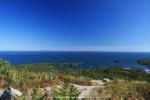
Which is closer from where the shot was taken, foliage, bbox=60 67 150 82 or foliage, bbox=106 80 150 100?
foliage, bbox=106 80 150 100

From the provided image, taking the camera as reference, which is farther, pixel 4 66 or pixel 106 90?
pixel 4 66

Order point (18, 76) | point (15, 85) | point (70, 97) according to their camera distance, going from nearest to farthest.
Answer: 1. point (70, 97)
2. point (15, 85)
3. point (18, 76)

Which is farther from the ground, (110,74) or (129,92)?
(129,92)

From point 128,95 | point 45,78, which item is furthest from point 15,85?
point 128,95

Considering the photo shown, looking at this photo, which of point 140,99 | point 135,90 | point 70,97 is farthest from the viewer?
point 135,90

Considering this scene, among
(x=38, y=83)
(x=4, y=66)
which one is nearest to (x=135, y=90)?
(x=38, y=83)

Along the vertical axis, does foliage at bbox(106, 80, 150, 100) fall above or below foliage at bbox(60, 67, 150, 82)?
above

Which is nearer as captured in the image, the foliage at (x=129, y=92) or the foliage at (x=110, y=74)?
the foliage at (x=129, y=92)

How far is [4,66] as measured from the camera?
65.7 feet

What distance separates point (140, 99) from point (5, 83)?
8131 millimetres

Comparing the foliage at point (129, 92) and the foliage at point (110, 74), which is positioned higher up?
the foliage at point (129, 92)

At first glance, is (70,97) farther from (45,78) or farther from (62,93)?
(45,78)

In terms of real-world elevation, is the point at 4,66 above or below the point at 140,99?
above

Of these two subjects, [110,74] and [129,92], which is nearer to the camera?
[129,92]
